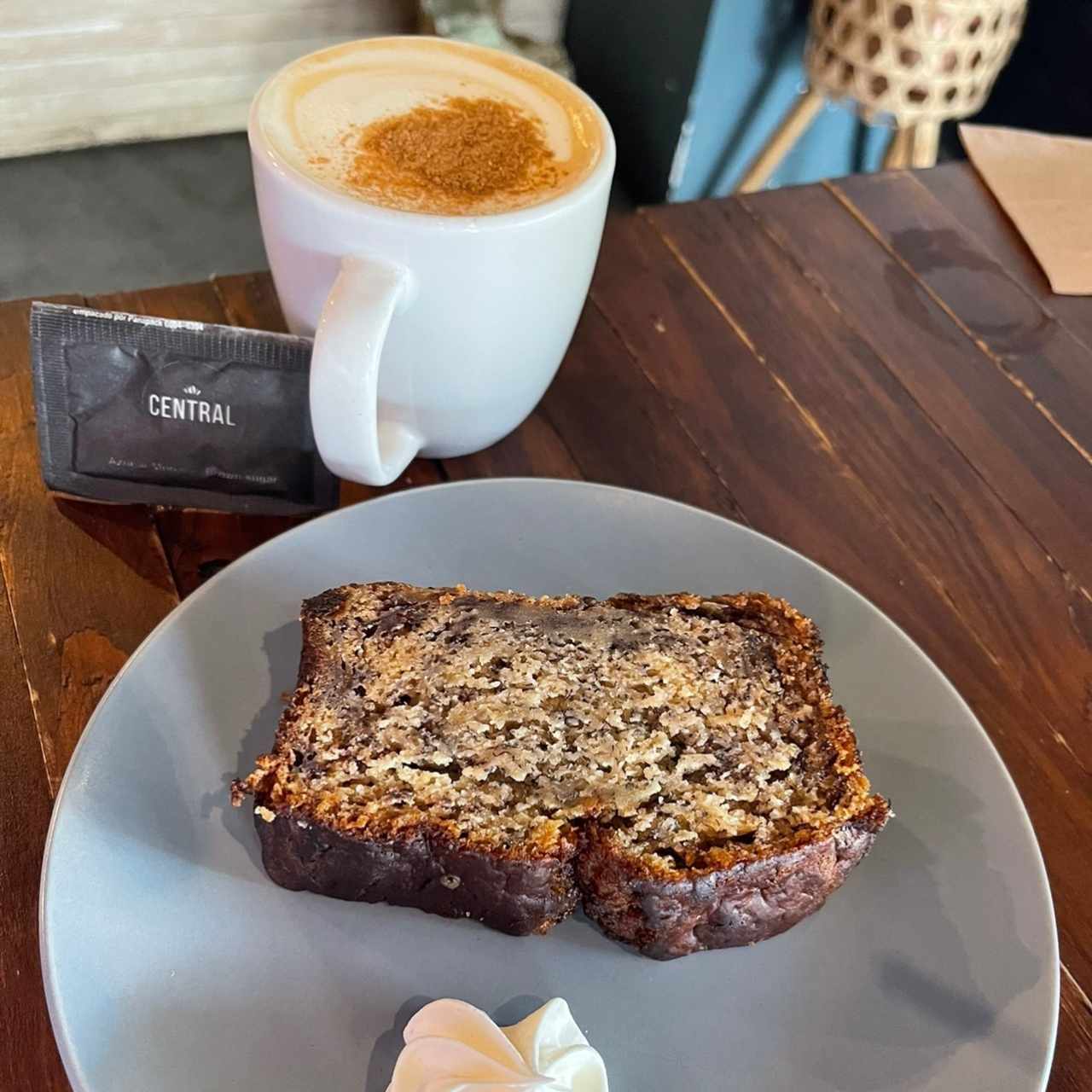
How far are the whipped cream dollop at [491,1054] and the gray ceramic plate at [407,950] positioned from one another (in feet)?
0.10

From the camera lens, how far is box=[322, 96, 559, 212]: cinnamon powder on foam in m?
0.94

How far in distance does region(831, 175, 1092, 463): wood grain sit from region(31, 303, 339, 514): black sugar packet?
0.85 m

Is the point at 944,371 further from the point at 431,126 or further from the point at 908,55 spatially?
the point at 908,55

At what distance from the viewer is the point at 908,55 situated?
7.00 feet

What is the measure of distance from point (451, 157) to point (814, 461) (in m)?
0.52

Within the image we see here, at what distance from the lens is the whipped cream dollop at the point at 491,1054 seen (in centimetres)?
68

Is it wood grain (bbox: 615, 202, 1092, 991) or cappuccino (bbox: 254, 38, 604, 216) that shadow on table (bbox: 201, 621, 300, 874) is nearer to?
cappuccino (bbox: 254, 38, 604, 216)

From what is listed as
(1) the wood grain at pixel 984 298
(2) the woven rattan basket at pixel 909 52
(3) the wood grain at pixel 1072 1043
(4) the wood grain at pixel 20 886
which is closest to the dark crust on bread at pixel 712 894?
(3) the wood grain at pixel 1072 1043

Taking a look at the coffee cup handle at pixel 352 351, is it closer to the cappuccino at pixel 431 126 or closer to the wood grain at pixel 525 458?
the cappuccino at pixel 431 126

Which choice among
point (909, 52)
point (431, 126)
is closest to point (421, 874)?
point (431, 126)

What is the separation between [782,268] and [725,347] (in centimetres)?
18

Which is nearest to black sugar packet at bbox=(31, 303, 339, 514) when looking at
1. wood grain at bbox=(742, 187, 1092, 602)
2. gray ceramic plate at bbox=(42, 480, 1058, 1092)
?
gray ceramic plate at bbox=(42, 480, 1058, 1092)

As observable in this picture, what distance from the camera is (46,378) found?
980 millimetres

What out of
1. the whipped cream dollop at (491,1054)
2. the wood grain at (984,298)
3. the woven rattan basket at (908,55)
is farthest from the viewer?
the woven rattan basket at (908,55)
